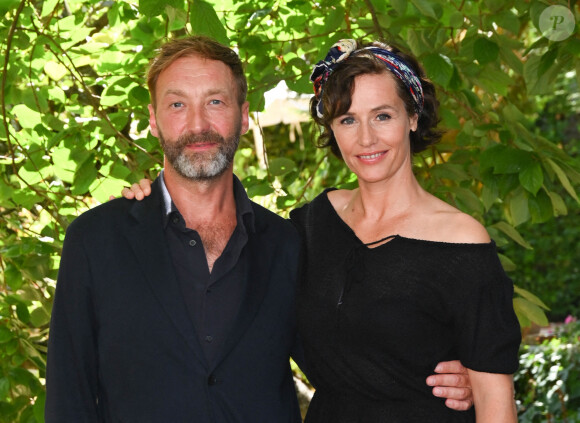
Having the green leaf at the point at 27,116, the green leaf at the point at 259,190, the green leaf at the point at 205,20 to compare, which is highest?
the green leaf at the point at 205,20

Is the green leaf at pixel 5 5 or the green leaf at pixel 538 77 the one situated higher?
the green leaf at pixel 5 5

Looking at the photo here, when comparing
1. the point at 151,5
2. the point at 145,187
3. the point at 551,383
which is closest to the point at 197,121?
the point at 145,187

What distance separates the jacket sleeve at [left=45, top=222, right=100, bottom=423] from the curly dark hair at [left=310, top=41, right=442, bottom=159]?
84 cm

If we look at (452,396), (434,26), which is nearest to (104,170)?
(434,26)

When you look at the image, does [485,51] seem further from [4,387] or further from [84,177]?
[4,387]

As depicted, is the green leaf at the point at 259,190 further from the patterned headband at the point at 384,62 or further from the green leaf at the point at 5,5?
the green leaf at the point at 5,5

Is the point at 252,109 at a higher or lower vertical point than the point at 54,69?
lower

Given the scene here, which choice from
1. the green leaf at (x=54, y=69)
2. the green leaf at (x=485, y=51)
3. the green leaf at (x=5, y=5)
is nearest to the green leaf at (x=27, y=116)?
the green leaf at (x=54, y=69)

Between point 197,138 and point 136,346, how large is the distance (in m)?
0.64

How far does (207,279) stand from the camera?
2469 millimetres

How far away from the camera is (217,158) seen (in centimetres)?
255

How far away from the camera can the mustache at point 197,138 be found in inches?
99.4

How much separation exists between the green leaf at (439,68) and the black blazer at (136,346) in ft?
3.30

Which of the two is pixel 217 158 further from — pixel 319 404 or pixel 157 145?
pixel 157 145
